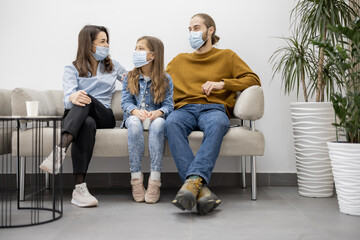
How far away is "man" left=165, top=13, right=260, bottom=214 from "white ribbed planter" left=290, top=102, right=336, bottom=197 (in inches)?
15.5

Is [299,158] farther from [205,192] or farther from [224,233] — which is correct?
[224,233]

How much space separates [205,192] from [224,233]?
0.32 meters

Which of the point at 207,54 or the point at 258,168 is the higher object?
Result: the point at 207,54

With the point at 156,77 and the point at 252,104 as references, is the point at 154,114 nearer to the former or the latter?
the point at 156,77

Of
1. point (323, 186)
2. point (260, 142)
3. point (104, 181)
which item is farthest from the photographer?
point (104, 181)

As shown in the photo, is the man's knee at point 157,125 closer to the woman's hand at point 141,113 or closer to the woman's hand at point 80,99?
the woman's hand at point 141,113

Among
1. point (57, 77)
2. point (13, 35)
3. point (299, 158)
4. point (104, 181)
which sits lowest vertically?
point (104, 181)

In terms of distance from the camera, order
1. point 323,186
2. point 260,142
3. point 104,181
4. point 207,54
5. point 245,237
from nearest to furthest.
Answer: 1. point 245,237
2. point 260,142
3. point 323,186
4. point 207,54
5. point 104,181

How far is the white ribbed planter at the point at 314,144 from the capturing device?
7.40 feet

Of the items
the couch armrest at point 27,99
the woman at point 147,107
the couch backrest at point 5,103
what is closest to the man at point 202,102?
the woman at point 147,107

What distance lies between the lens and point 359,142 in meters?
1.87

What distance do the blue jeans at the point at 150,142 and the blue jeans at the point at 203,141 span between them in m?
0.06

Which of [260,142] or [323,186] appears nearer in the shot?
[260,142]

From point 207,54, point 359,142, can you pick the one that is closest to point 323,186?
point 359,142
